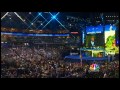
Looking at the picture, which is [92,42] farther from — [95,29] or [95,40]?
[95,29]

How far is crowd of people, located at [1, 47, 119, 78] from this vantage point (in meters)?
5.38

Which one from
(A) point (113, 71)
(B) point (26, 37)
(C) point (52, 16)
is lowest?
(A) point (113, 71)

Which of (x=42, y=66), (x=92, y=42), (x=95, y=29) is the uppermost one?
(x=95, y=29)

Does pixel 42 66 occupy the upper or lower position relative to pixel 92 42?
lower

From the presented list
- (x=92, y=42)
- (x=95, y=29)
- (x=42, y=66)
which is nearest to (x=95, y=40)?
(x=92, y=42)

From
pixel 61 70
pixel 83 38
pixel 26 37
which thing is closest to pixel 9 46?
pixel 26 37

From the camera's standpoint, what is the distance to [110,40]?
5.39 meters

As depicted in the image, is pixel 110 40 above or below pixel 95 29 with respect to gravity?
below

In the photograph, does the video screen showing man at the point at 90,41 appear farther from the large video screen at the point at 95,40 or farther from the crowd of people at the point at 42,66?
the crowd of people at the point at 42,66

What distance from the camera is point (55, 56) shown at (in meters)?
5.41

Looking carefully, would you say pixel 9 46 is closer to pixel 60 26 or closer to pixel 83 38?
pixel 60 26

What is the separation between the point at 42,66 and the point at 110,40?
148 cm

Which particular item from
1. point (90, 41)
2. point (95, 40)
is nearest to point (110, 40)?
point (95, 40)

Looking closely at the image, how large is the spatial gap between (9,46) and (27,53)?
0.39 m
